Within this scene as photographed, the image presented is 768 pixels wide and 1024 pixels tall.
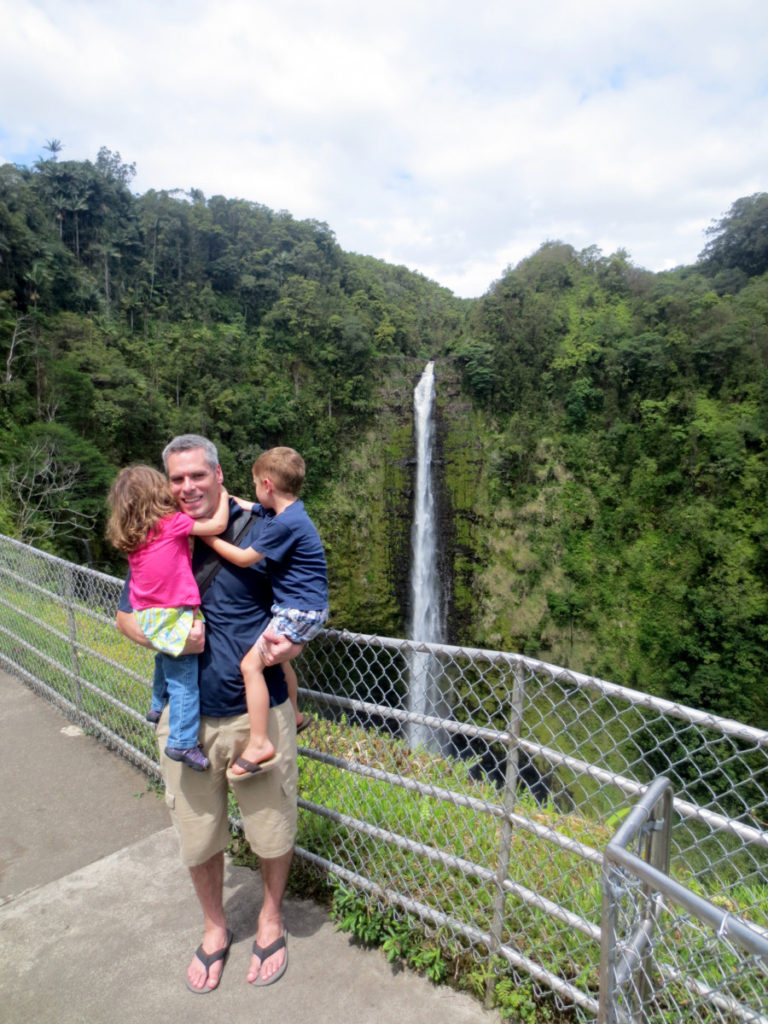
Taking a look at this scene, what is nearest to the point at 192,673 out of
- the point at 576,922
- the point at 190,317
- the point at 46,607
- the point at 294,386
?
the point at 576,922

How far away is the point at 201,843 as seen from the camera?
1788 mm

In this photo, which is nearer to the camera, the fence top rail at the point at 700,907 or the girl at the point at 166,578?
the fence top rail at the point at 700,907

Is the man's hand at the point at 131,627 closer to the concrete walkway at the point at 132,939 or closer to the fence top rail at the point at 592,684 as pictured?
the fence top rail at the point at 592,684

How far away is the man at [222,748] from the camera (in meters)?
1.74

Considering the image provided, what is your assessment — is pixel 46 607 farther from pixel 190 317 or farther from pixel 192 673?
pixel 190 317

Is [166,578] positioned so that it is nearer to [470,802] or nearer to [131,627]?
[131,627]

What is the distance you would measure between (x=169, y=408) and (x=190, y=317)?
839 cm

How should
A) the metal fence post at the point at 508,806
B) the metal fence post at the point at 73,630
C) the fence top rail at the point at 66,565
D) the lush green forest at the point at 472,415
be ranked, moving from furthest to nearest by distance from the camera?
the lush green forest at the point at 472,415 < the metal fence post at the point at 73,630 < the fence top rail at the point at 66,565 < the metal fence post at the point at 508,806

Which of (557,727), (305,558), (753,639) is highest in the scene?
(305,558)

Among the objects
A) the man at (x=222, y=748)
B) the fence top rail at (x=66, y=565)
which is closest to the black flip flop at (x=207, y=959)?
the man at (x=222, y=748)

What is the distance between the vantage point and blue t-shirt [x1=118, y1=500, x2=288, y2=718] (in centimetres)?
174

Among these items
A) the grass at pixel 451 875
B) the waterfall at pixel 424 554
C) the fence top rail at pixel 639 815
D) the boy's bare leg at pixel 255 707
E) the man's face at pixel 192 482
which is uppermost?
the man's face at pixel 192 482

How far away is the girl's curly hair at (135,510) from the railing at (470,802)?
760mm

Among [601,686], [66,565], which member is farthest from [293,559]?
[66,565]
